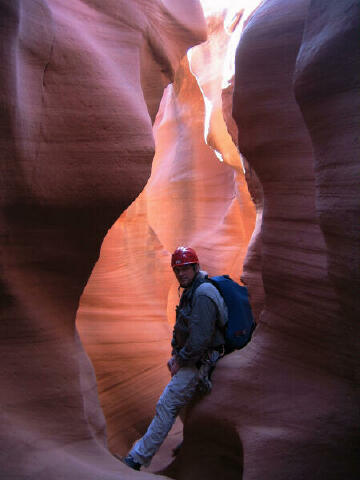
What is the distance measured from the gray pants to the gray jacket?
13cm

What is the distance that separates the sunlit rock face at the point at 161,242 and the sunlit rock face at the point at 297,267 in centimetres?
186

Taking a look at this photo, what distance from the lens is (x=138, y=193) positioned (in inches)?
138

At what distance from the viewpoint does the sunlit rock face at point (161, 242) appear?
19.3ft

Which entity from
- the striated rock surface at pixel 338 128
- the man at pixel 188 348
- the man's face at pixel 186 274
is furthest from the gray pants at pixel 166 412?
the striated rock surface at pixel 338 128

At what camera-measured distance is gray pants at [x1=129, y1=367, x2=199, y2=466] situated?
329 centimetres

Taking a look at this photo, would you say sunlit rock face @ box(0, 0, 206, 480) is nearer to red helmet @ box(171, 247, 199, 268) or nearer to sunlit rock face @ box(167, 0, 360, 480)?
red helmet @ box(171, 247, 199, 268)

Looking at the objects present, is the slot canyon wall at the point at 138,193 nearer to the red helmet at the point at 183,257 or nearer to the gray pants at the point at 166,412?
the gray pants at the point at 166,412

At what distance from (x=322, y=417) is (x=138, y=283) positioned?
4369 millimetres

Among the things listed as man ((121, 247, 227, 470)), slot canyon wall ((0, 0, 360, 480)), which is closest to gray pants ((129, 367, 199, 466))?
man ((121, 247, 227, 470))

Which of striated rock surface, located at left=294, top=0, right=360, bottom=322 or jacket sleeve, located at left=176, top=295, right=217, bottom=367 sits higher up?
striated rock surface, located at left=294, top=0, right=360, bottom=322

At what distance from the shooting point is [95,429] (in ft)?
11.4

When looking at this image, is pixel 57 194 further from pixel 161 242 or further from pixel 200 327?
pixel 161 242

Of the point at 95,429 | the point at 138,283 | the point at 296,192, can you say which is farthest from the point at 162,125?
the point at 95,429

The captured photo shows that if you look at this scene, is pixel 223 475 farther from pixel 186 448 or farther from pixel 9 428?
pixel 9 428
